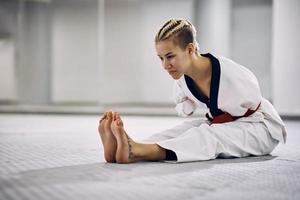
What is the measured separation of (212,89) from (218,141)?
214 mm

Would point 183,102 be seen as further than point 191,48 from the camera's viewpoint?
Yes

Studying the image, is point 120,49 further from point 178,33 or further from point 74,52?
point 178,33

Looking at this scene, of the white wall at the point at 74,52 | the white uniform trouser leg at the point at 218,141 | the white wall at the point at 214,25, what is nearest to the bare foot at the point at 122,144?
the white uniform trouser leg at the point at 218,141

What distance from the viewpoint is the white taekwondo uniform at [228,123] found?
175 cm

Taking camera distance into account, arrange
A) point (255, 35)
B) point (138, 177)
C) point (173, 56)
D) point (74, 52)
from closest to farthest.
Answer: point (138, 177), point (173, 56), point (255, 35), point (74, 52)

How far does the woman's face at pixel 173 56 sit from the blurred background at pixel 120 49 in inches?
127

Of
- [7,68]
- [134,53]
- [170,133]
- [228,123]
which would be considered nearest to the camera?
[228,123]

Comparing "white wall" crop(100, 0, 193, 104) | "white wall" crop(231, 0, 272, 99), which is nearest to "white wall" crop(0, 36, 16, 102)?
"white wall" crop(100, 0, 193, 104)

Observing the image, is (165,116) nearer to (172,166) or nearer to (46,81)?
(46,81)

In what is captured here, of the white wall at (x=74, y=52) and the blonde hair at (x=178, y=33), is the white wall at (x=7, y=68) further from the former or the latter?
the blonde hair at (x=178, y=33)

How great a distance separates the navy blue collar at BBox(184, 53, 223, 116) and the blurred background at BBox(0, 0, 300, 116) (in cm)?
309

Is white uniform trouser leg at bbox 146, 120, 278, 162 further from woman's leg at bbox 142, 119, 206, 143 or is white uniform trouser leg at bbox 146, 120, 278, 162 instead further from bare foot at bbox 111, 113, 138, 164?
bare foot at bbox 111, 113, 138, 164

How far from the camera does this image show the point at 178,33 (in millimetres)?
1788

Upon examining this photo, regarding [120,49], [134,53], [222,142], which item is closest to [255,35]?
[134,53]
